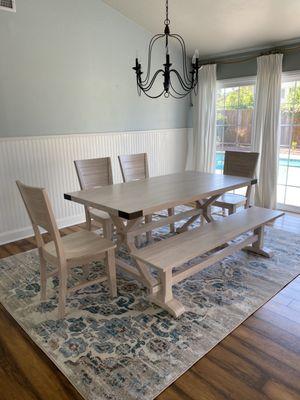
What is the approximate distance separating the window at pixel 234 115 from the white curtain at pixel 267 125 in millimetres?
268

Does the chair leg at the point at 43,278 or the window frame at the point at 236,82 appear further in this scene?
the window frame at the point at 236,82

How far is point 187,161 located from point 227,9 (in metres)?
2.54

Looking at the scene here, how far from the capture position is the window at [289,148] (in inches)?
159

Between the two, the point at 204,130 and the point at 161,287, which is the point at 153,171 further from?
the point at 161,287

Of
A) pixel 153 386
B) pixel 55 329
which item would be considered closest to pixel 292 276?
pixel 153 386

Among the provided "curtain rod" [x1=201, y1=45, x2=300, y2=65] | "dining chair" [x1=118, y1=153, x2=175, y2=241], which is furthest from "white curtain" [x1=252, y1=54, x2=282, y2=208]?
"dining chair" [x1=118, y1=153, x2=175, y2=241]

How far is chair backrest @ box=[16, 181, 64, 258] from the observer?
5.94ft

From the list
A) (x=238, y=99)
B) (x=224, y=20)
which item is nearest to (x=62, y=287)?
(x=224, y=20)

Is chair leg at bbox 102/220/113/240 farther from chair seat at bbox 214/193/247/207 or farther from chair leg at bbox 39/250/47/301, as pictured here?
chair seat at bbox 214/193/247/207

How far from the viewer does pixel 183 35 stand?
4152mm

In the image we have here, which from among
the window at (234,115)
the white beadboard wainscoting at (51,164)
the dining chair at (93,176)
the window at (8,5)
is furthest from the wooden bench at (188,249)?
the window at (8,5)

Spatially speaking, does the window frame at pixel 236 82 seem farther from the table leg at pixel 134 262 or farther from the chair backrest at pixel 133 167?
the table leg at pixel 134 262

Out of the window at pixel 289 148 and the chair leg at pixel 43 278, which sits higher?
the window at pixel 289 148

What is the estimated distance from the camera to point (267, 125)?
4180mm
